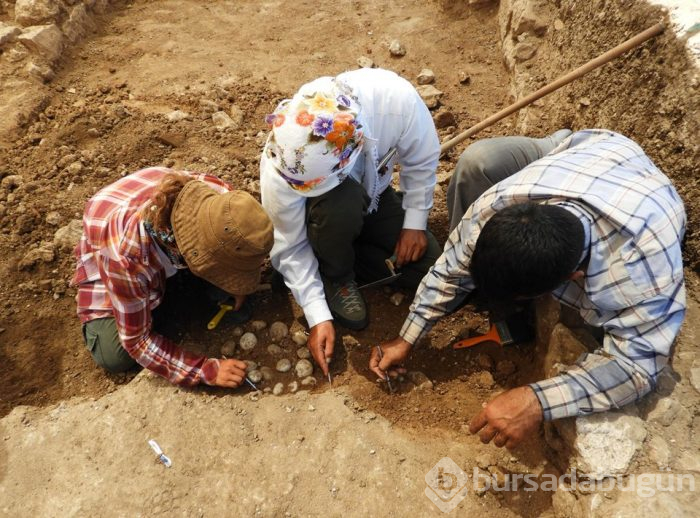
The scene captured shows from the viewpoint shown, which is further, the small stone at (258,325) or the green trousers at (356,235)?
the small stone at (258,325)

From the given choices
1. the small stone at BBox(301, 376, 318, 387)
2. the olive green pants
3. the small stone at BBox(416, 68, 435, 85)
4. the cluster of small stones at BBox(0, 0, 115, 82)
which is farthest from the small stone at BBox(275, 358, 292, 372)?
the cluster of small stones at BBox(0, 0, 115, 82)

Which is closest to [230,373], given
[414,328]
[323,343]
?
[323,343]

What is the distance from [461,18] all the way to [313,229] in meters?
3.24

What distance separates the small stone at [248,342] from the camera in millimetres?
2334

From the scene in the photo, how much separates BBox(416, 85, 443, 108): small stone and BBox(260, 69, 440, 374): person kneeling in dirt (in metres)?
1.24

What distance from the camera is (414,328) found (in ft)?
6.56

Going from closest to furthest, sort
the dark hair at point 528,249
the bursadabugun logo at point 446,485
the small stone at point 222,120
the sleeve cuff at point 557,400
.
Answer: the dark hair at point 528,249
the sleeve cuff at point 557,400
the bursadabugun logo at point 446,485
the small stone at point 222,120

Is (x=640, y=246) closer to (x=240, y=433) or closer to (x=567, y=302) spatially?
(x=567, y=302)

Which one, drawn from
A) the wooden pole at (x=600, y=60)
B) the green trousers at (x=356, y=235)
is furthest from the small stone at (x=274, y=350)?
the wooden pole at (x=600, y=60)

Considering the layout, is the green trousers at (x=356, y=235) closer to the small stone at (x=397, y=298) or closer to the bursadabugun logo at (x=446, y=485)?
the small stone at (x=397, y=298)

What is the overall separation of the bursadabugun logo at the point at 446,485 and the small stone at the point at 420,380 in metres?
0.36

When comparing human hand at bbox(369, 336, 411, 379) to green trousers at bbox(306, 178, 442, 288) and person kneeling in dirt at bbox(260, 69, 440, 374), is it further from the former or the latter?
green trousers at bbox(306, 178, 442, 288)

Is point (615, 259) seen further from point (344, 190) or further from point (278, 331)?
point (278, 331)

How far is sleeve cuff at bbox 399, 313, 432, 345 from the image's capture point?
1.98 m
